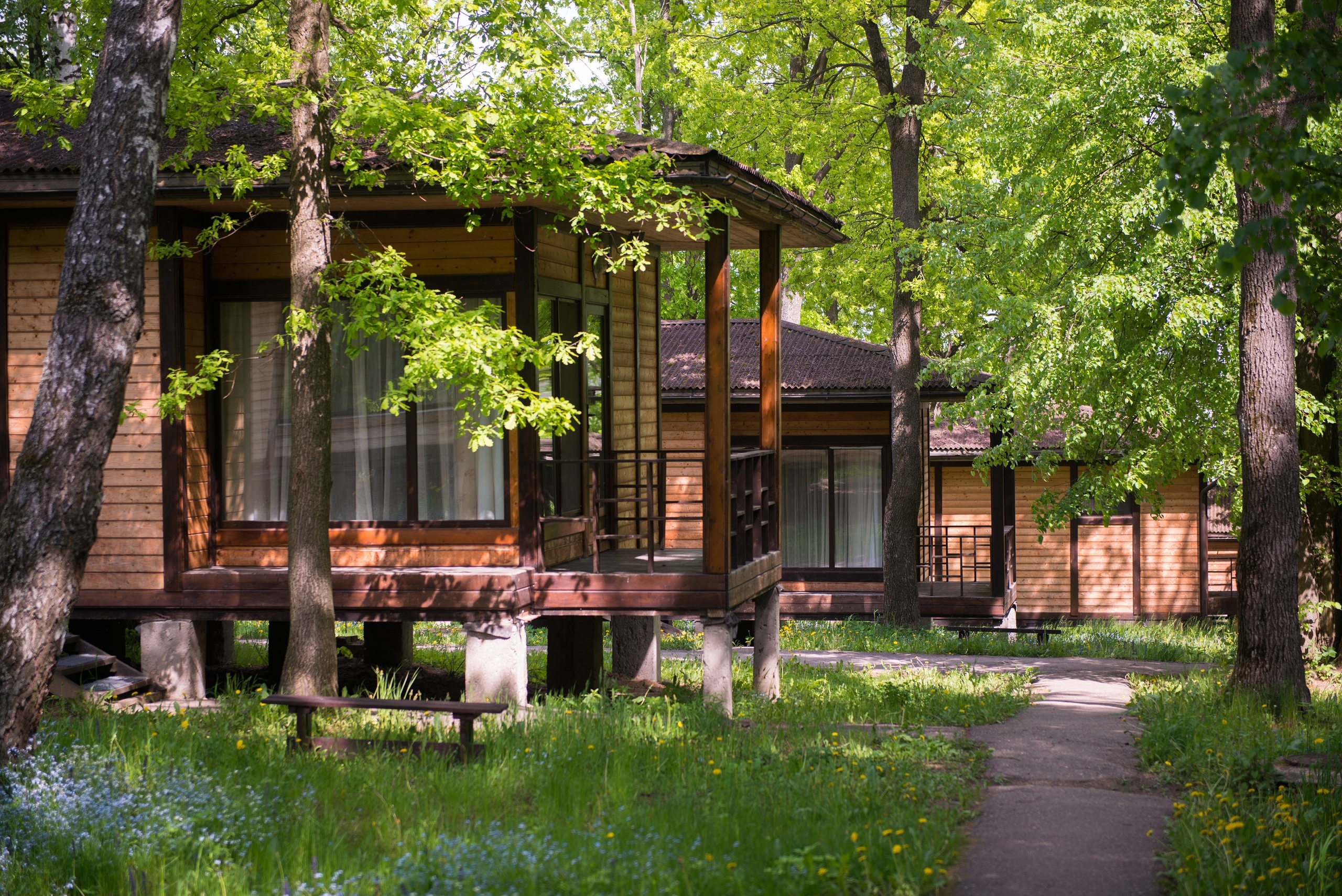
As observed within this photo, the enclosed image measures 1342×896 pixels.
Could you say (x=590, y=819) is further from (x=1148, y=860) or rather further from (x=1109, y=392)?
(x=1109, y=392)

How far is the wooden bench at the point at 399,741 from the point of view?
777 cm

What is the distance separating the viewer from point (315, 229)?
9.19 m

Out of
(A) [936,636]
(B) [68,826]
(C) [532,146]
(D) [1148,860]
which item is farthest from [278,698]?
(A) [936,636]

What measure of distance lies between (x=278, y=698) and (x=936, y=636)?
11623mm

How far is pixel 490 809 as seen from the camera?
670 cm

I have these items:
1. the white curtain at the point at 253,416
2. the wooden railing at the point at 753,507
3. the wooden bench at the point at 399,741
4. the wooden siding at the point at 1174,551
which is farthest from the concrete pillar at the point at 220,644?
the wooden siding at the point at 1174,551

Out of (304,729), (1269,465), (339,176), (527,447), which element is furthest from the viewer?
(527,447)

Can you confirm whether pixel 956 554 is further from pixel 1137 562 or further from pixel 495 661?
pixel 495 661

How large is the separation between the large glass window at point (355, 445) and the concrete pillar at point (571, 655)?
2.12 m

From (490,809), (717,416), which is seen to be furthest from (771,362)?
(490,809)

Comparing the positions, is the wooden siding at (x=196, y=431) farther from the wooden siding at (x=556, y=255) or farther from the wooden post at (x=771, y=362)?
the wooden post at (x=771, y=362)

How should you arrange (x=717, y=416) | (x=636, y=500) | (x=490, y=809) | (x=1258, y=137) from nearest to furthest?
(x=1258, y=137) < (x=490, y=809) < (x=636, y=500) < (x=717, y=416)

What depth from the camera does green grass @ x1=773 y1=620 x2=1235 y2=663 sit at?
1638 centimetres

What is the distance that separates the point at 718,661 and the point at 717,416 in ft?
6.84
